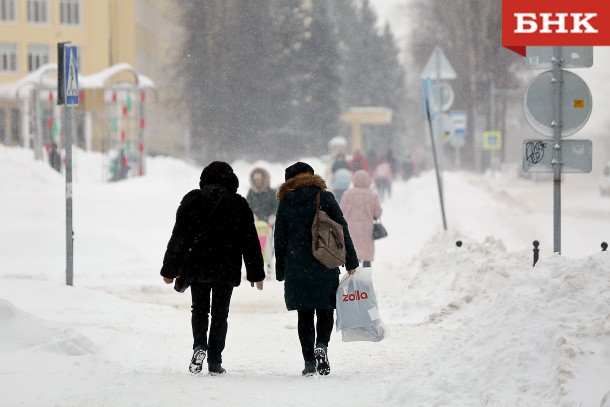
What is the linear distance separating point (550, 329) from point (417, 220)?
78.2 feet

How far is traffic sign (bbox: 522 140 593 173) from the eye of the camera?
9.84 metres

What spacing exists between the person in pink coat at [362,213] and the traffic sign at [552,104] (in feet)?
17.1

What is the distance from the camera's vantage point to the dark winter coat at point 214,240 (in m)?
8.34

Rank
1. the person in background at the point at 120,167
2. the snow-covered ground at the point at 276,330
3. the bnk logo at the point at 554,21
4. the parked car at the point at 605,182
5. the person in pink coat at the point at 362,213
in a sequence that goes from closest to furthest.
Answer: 1. the snow-covered ground at the point at 276,330
2. the bnk logo at the point at 554,21
3. the person in pink coat at the point at 362,213
4. the person in background at the point at 120,167
5. the parked car at the point at 605,182

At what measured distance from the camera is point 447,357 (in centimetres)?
729

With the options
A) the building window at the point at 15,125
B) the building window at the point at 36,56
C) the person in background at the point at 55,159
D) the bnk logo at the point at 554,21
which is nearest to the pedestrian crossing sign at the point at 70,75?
the bnk logo at the point at 554,21

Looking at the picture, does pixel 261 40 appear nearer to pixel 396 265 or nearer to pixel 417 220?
pixel 417 220

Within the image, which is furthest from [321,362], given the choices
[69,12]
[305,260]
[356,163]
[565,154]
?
[69,12]

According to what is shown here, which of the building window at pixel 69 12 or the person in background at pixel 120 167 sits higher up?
the building window at pixel 69 12

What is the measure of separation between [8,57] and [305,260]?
5943 centimetres

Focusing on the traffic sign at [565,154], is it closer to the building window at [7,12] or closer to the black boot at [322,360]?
the black boot at [322,360]

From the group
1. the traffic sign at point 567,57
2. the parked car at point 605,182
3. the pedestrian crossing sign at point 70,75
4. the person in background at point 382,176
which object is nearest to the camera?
the traffic sign at point 567,57

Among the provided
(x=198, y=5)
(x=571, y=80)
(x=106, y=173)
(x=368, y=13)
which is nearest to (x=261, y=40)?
(x=198, y=5)

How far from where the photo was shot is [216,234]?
8.39 metres
